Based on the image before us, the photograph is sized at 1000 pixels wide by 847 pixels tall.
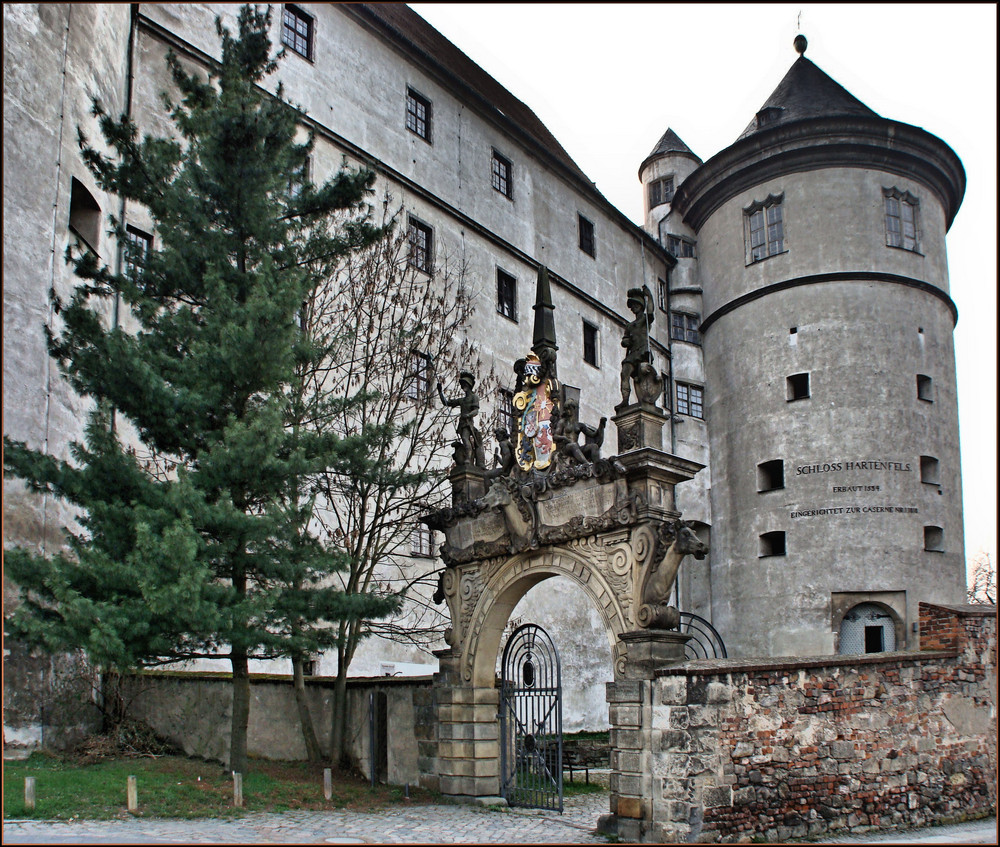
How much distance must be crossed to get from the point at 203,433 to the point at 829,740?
27.2 ft

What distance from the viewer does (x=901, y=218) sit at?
29078mm

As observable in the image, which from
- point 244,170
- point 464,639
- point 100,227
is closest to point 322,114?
point 100,227

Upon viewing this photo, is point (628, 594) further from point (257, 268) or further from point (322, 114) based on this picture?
point (322, 114)

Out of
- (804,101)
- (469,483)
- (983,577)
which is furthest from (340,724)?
(983,577)

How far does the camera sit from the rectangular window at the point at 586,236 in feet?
99.9

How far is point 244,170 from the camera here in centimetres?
1299

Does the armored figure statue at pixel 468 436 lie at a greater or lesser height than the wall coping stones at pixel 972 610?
greater

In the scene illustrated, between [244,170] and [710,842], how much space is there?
9761 millimetres

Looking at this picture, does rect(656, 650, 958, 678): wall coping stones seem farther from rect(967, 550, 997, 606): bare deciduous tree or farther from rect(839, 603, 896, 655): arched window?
rect(967, 550, 997, 606): bare deciduous tree

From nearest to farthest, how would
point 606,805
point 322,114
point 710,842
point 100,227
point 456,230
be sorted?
point 710,842 < point 606,805 < point 100,227 < point 322,114 < point 456,230

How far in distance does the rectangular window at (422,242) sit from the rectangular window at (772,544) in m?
12.1

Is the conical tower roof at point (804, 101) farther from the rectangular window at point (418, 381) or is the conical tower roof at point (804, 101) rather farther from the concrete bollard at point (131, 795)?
the concrete bollard at point (131, 795)

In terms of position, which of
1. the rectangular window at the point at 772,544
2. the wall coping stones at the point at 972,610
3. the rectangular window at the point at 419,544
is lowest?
the wall coping stones at the point at 972,610

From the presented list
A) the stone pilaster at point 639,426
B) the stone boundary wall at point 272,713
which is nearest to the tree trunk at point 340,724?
the stone boundary wall at point 272,713
